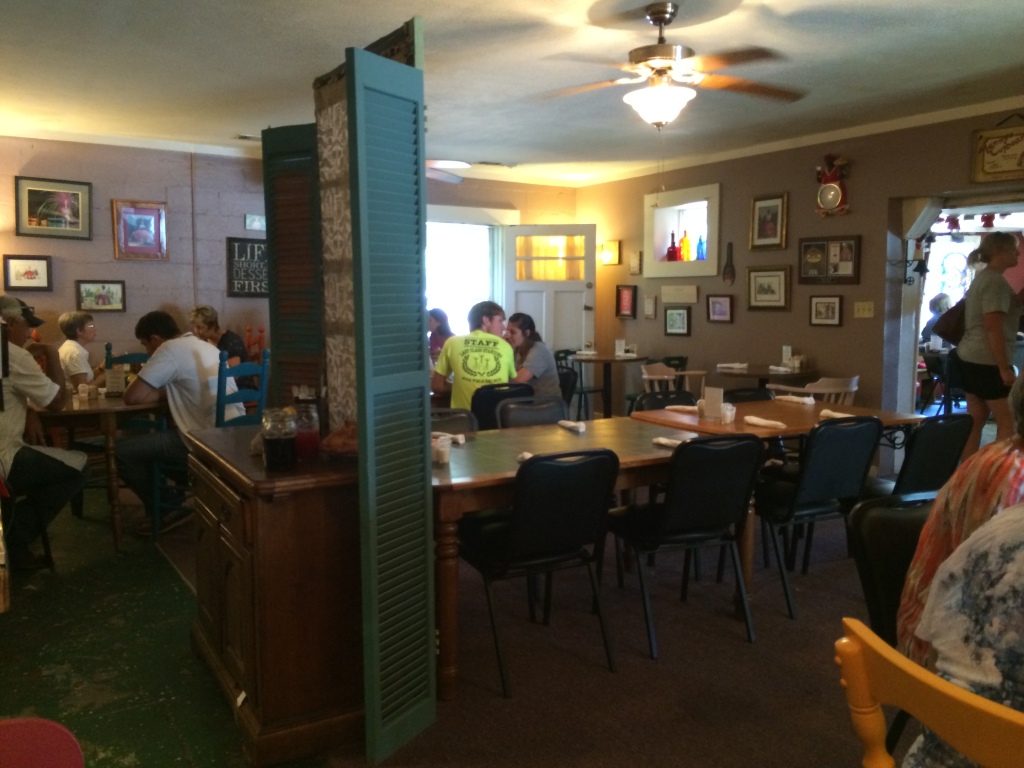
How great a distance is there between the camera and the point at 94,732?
99.6 inches

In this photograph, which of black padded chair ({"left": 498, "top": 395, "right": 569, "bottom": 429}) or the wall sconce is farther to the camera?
the wall sconce

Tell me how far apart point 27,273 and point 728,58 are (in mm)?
5343

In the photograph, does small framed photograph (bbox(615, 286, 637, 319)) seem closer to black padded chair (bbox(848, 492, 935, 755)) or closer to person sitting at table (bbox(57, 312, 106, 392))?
person sitting at table (bbox(57, 312, 106, 392))

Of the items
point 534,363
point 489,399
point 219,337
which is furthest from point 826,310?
point 219,337

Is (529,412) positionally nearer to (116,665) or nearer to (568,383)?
(568,383)

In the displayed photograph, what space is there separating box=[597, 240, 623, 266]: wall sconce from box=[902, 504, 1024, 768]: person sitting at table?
7.38 meters

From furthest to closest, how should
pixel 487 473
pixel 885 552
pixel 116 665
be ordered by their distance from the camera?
pixel 116 665 → pixel 487 473 → pixel 885 552

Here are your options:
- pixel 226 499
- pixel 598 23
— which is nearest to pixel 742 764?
pixel 226 499

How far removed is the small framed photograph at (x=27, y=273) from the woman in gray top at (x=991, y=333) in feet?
21.8

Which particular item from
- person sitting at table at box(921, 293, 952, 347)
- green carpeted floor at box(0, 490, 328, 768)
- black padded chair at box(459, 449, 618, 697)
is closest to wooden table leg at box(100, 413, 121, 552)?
green carpeted floor at box(0, 490, 328, 768)

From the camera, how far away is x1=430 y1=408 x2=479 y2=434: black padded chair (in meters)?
3.78

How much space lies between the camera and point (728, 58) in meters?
4.02

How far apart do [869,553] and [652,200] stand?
21.0ft

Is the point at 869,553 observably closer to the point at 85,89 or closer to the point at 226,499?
the point at 226,499
